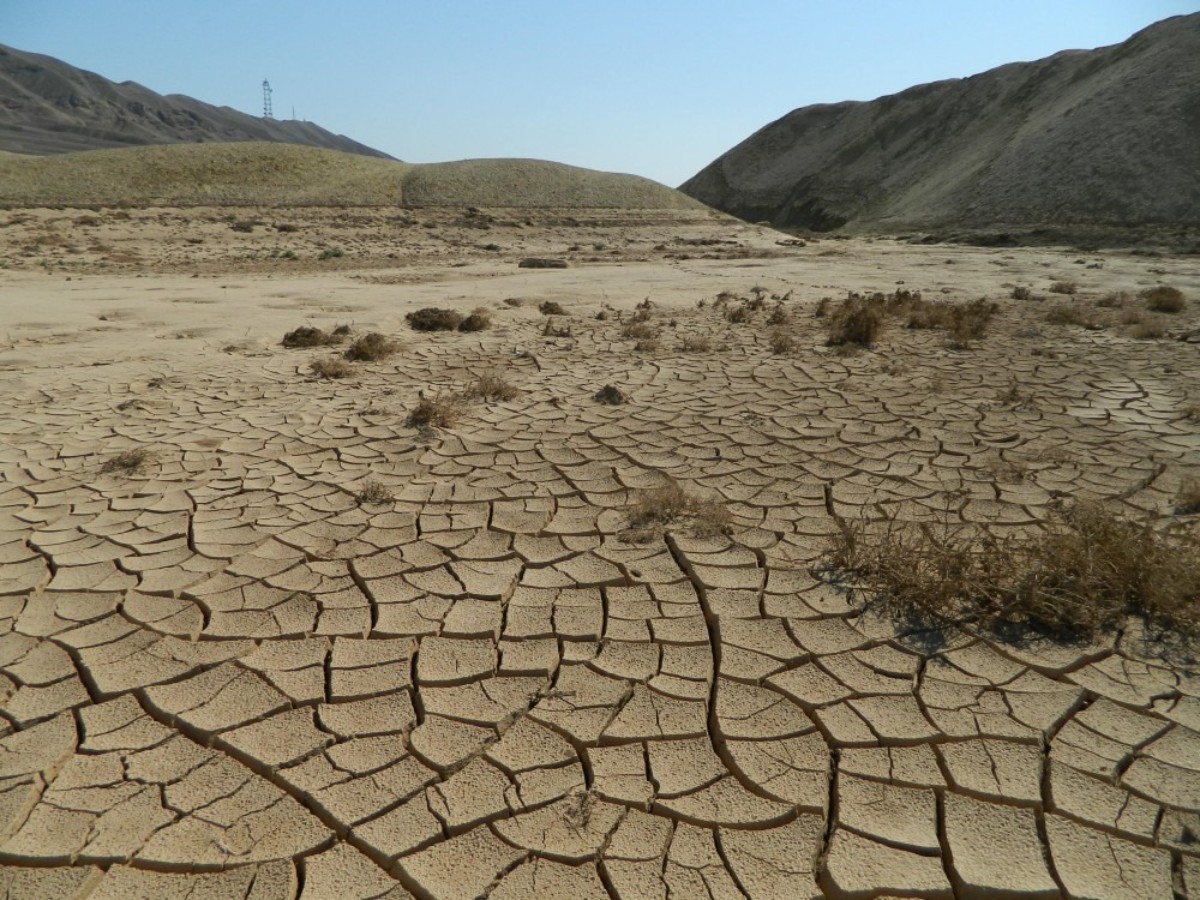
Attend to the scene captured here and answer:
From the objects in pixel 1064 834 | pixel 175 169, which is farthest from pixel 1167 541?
pixel 175 169

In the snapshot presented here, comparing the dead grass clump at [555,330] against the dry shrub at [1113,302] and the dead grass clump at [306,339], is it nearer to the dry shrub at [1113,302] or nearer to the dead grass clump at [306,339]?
the dead grass clump at [306,339]

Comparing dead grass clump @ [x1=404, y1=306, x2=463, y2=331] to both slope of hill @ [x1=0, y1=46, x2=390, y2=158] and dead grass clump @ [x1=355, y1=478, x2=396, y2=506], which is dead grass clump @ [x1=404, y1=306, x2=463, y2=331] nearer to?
dead grass clump @ [x1=355, y1=478, x2=396, y2=506]

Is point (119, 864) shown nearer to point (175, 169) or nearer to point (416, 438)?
point (416, 438)

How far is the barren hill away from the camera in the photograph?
2867 centimetres

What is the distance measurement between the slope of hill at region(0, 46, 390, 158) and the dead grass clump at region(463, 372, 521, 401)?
10358 centimetres

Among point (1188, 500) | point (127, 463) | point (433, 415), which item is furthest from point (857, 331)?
point (127, 463)

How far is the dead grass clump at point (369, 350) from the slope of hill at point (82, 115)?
101682 mm

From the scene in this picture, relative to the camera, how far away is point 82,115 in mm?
111438

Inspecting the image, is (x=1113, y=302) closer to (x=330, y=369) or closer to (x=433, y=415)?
(x=433, y=415)

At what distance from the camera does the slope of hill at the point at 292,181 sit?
120 ft

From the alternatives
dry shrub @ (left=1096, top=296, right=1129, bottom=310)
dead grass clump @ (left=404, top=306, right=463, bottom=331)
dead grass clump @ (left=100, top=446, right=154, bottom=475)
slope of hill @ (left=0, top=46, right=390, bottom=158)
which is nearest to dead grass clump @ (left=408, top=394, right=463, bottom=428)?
dead grass clump @ (left=100, top=446, right=154, bottom=475)

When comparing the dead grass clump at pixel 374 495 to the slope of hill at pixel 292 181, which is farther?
the slope of hill at pixel 292 181

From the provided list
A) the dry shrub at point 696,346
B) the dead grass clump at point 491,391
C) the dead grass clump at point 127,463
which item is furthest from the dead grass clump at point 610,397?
the dead grass clump at point 127,463

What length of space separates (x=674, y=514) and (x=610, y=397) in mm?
1996
